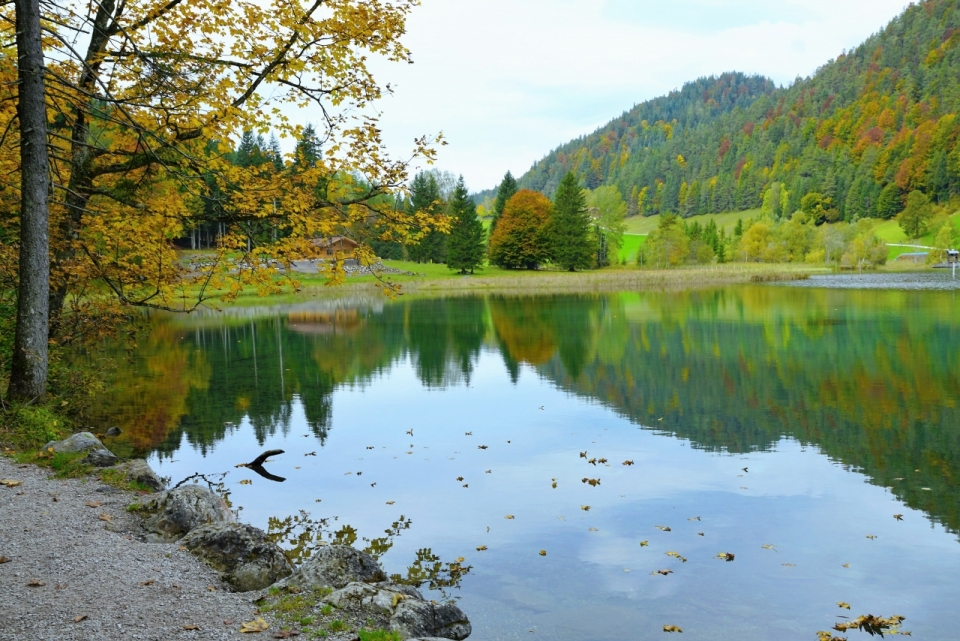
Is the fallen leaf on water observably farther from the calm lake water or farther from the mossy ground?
the calm lake water

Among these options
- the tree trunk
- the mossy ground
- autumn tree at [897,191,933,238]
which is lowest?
the mossy ground

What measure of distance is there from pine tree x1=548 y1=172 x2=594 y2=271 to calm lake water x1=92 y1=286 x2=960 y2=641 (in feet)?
180

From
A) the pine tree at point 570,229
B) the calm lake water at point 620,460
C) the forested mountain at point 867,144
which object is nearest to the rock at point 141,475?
the calm lake water at point 620,460

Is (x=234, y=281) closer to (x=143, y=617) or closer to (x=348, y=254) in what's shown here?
(x=348, y=254)

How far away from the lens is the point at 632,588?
7980 millimetres

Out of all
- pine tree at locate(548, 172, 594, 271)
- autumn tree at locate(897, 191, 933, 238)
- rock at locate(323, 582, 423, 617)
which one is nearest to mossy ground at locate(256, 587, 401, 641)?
rock at locate(323, 582, 423, 617)

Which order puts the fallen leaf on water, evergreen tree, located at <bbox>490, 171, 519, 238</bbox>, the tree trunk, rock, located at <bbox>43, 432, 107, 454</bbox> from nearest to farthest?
the fallen leaf on water
the tree trunk
rock, located at <bbox>43, 432, 107, 454</bbox>
evergreen tree, located at <bbox>490, 171, 519, 238</bbox>

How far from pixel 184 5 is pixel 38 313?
5.81 meters

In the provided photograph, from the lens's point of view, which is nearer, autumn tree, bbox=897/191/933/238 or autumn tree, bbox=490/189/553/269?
autumn tree, bbox=490/189/553/269

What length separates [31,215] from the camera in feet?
34.3

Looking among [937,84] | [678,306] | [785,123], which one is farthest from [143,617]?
[785,123]

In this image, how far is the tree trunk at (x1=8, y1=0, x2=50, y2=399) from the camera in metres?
Result: 9.97

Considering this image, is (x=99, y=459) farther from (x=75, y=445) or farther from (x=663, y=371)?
(x=663, y=371)

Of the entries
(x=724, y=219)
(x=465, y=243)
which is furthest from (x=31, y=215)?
(x=724, y=219)
